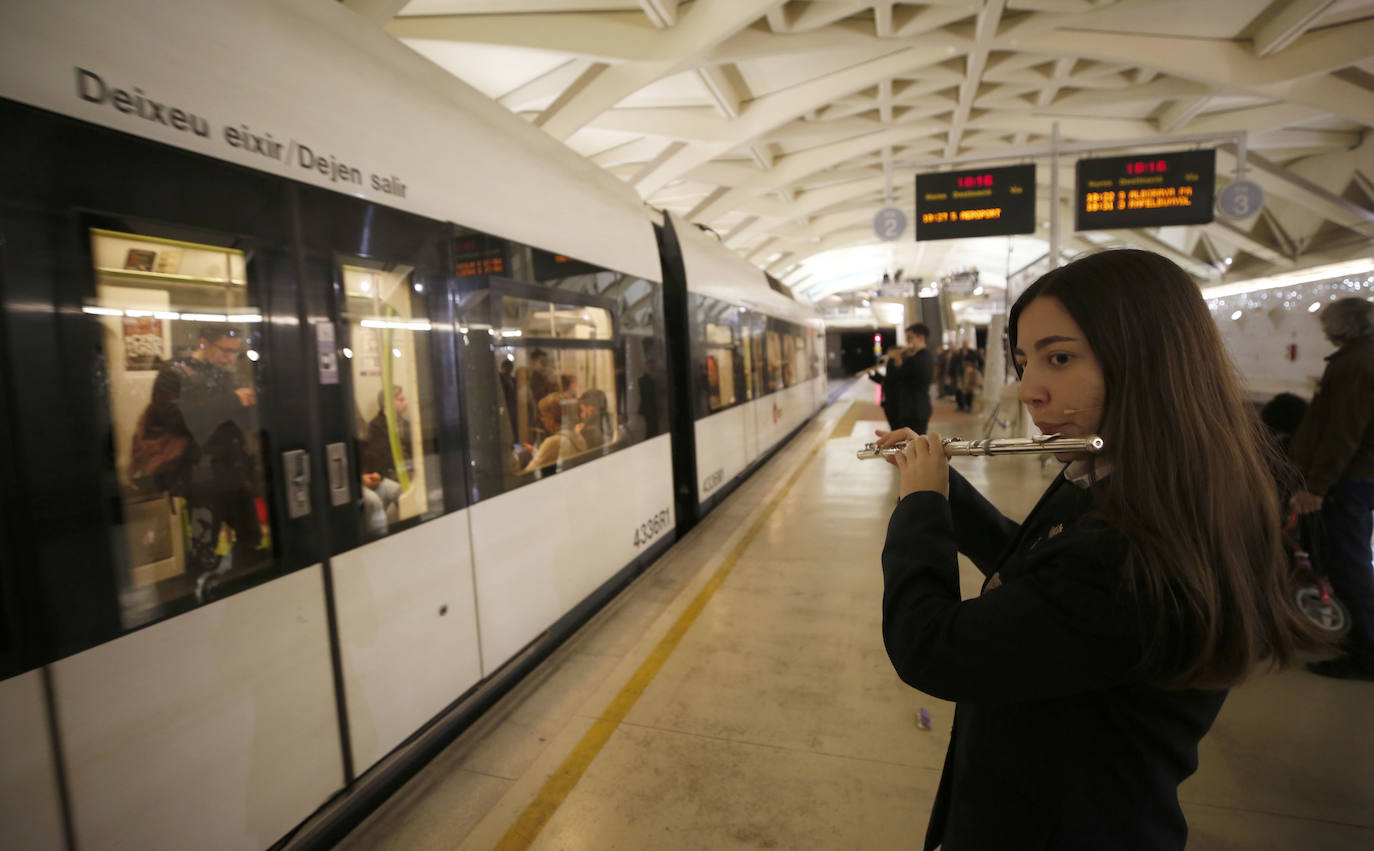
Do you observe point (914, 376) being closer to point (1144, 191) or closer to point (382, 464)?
point (1144, 191)

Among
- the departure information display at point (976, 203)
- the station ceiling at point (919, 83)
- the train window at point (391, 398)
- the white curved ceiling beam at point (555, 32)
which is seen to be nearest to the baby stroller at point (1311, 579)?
the train window at point (391, 398)

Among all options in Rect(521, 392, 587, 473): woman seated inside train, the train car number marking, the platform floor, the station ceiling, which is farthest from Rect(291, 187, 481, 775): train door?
the station ceiling

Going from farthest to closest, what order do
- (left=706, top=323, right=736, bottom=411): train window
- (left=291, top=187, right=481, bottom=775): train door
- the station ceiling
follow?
the station ceiling, (left=706, top=323, right=736, bottom=411): train window, (left=291, top=187, right=481, bottom=775): train door

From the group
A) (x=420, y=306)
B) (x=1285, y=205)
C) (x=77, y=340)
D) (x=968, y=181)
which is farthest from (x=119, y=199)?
(x=1285, y=205)

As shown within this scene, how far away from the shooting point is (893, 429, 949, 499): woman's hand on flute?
4.18 ft

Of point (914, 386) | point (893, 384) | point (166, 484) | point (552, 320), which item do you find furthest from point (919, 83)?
point (166, 484)

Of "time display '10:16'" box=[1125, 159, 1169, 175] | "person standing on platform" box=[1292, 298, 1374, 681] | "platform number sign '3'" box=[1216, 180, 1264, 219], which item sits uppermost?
"time display '10:16'" box=[1125, 159, 1169, 175]

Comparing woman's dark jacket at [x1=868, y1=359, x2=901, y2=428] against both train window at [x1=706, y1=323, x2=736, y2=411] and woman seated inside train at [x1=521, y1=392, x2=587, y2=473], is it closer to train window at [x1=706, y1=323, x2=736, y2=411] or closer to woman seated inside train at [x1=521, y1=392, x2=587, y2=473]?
train window at [x1=706, y1=323, x2=736, y2=411]

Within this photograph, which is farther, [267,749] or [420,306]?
[420,306]

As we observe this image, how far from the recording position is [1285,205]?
55.3 ft

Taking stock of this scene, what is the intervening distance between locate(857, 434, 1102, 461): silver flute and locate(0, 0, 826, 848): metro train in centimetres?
192

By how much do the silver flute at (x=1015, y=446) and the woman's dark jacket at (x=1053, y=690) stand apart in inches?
3.7

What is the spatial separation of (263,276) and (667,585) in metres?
3.69

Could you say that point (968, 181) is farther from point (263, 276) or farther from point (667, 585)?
point (263, 276)
